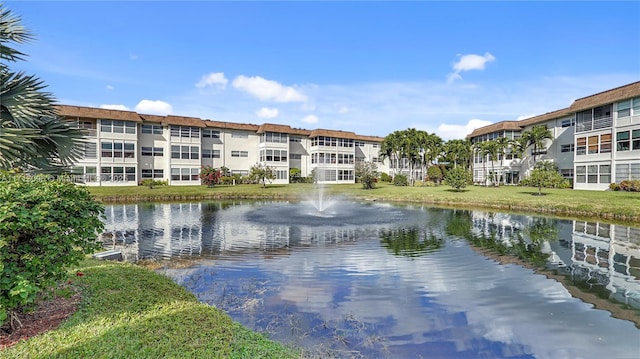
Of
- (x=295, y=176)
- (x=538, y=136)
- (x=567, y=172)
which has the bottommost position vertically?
(x=295, y=176)

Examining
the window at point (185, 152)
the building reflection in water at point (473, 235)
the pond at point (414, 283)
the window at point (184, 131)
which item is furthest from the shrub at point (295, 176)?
the pond at point (414, 283)

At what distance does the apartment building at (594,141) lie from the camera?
29938 mm

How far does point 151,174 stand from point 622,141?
5208cm

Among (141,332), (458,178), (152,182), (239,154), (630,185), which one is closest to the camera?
(141,332)

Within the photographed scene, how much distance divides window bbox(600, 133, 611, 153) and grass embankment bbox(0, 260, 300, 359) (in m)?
40.4

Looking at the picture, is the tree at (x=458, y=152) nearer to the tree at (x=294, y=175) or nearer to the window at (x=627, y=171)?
the window at (x=627, y=171)

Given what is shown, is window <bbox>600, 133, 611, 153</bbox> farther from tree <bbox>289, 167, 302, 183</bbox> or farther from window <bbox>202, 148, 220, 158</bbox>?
window <bbox>202, 148, 220, 158</bbox>

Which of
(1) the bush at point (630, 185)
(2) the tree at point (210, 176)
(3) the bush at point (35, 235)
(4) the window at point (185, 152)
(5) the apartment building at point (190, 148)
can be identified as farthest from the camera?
(4) the window at point (185, 152)

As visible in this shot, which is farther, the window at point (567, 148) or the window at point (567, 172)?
the window at point (567, 148)

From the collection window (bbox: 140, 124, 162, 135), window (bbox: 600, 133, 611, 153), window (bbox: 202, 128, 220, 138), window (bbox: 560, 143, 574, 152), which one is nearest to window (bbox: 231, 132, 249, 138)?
window (bbox: 202, 128, 220, 138)

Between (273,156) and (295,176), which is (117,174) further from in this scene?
(295,176)

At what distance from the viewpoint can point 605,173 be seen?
32312 millimetres

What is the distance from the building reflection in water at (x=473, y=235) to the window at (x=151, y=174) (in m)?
23.9

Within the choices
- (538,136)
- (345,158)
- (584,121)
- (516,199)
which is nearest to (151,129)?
(345,158)
